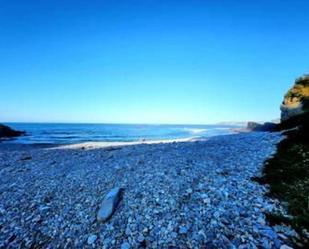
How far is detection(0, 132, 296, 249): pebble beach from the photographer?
5758 mm

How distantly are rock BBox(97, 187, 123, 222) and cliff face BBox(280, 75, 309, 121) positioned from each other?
2249 cm

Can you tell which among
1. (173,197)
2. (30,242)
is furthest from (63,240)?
(173,197)

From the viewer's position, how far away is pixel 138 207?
7176 millimetres

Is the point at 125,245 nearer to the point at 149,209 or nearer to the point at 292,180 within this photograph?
the point at 149,209

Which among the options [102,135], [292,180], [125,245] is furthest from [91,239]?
[102,135]

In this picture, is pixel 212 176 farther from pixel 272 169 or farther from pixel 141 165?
pixel 141 165

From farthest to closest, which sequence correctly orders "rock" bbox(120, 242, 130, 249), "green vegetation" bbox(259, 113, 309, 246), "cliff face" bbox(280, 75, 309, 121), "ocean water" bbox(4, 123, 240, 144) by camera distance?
"ocean water" bbox(4, 123, 240, 144) < "cliff face" bbox(280, 75, 309, 121) < "green vegetation" bbox(259, 113, 309, 246) < "rock" bbox(120, 242, 130, 249)

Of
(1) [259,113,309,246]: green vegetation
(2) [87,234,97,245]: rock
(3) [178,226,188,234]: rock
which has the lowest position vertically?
(2) [87,234,97,245]: rock

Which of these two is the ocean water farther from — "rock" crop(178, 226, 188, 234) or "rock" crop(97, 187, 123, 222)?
"rock" crop(178, 226, 188, 234)

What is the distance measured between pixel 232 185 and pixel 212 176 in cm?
102

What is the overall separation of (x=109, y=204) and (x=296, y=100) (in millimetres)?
25731

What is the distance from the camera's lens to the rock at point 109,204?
6.89m

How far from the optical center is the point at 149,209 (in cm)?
701

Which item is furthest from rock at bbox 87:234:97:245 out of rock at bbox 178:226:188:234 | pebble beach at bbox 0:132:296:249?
rock at bbox 178:226:188:234
